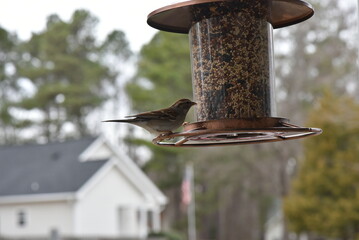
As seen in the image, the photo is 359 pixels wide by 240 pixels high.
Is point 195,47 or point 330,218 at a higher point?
point 195,47

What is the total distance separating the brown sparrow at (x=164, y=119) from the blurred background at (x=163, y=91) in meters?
17.4

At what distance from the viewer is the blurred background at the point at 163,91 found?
23.4m

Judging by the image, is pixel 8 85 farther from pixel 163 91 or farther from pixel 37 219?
pixel 37 219

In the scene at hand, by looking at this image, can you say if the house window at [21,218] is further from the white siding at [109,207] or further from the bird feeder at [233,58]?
the bird feeder at [233,58]

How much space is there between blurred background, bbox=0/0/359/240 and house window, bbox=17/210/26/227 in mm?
6545

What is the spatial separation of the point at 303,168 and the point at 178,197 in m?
14.4

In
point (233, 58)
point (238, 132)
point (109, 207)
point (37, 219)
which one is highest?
point (233, 58)

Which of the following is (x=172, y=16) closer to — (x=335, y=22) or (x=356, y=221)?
(x=356, y=221)

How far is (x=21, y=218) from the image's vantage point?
21781mm

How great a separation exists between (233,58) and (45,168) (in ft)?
66.9

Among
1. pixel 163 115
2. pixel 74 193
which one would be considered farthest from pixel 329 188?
pixel 163 115

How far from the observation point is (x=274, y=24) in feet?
10.9

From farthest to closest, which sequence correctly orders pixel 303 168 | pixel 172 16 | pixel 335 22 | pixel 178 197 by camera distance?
pixel 178 197
pixel 335 22
pixel 303 168
pixel 172 16

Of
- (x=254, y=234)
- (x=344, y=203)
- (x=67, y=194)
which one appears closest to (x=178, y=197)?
(x=254, y=234)
